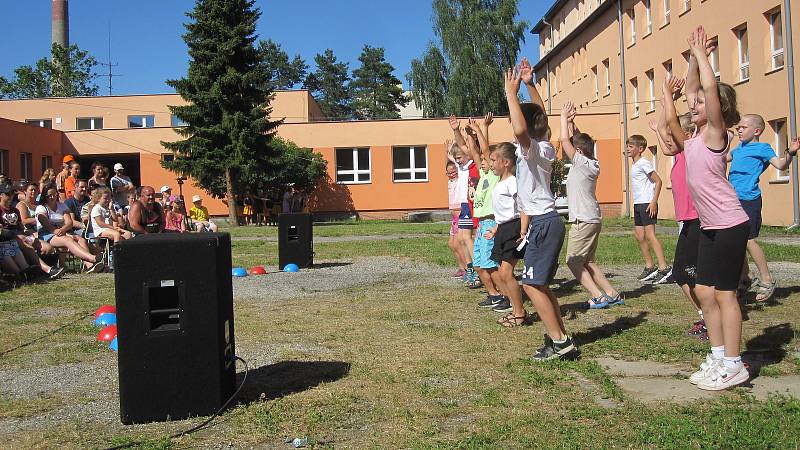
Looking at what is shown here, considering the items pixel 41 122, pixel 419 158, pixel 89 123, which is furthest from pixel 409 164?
pixel 41 122

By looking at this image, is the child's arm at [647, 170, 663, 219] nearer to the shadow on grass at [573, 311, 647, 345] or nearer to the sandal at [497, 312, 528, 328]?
the shadow on grass at [573, 311, 647, 345]

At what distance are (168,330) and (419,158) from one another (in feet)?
122

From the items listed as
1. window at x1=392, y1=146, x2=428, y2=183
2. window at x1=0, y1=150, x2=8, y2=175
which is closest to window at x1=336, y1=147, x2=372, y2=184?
window at x1=392, y1=146, x2=428, y2=183

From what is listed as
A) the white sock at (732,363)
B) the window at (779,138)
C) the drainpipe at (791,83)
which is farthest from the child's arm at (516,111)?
the window at (779,138)

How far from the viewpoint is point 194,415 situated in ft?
15.2

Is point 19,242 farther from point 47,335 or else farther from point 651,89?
point 651,89

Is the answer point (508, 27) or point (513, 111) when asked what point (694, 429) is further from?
point (508, 27)

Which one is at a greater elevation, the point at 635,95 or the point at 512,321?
the point at 635,95

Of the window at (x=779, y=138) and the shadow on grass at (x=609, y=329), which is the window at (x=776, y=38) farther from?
the shadow on grass at (x=609, y=329)

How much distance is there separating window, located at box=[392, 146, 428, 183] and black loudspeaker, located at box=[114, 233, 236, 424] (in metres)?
36.8

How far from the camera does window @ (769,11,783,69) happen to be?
79.0ft

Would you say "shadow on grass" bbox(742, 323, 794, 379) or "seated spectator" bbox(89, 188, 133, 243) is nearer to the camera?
"shadow on grass" bbox(742, 323, 794, 379)

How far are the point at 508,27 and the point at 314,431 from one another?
50073 mm

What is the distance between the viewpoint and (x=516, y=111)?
5586 millimetres
